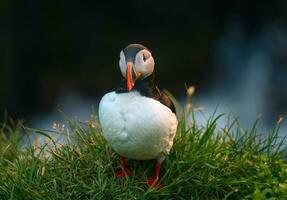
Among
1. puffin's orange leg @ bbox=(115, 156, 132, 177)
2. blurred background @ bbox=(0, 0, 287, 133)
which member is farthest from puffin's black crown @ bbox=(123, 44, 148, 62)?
blurred background @ bbox=(0, 0, 287, 133)

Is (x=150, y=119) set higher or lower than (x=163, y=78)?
higher

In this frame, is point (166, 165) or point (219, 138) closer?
point (166, 165)

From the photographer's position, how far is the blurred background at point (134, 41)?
23.9 feet

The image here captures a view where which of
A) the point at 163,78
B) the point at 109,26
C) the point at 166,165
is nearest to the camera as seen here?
the point at 166,165

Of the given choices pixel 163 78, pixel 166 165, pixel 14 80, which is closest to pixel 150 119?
pixel 166 165

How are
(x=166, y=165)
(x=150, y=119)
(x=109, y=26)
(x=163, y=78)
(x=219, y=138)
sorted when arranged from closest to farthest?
(x=150, y=119) → (x=166, y=165) → (x=219, y=138) → (x=163, y=78) → (x=109, y=26)

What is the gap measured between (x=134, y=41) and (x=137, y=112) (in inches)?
180

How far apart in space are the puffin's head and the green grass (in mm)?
421

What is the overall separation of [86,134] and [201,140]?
→ 1.64 feet

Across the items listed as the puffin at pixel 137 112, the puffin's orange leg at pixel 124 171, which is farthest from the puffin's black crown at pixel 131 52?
the puffin's orange leg at pixel 124 171

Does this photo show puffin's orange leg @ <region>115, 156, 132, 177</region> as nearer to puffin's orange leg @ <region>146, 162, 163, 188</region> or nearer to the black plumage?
puffin's orange leg @ <region>146, 162, 163, 188</region>

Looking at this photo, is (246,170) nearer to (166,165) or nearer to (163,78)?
(166,165)

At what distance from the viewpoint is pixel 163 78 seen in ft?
23.4

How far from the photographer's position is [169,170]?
2.96 metres
